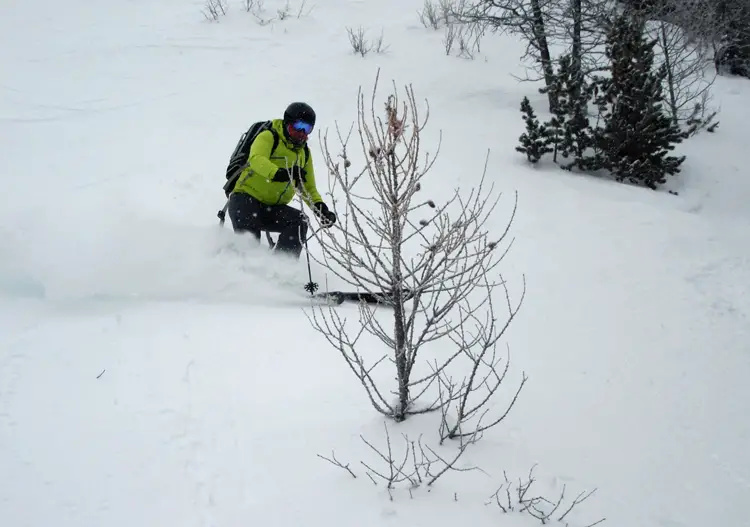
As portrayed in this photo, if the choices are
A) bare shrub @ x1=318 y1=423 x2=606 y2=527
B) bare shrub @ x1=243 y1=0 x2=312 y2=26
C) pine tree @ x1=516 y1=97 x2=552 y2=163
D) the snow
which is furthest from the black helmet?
bare shrub @ x1=243 y1=0 x2=312 y2=26

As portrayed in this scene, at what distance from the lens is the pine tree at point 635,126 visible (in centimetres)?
718

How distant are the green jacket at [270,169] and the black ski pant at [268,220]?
0.22ft

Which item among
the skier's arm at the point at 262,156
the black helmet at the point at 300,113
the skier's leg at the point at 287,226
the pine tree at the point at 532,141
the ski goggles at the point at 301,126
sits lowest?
the skier's leg at the point at 287,226

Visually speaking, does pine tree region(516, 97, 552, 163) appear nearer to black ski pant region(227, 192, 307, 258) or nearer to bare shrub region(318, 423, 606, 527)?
black ski pant region(227, 192, 307, 258)

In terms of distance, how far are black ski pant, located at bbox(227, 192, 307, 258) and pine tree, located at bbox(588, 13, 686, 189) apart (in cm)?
458

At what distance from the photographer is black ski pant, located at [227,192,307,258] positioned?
4770mm

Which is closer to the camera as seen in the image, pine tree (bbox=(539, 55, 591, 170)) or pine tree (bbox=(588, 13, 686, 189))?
pine tree (bbox=(588, 13, 686, 189))

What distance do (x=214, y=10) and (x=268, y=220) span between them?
8.88 meters

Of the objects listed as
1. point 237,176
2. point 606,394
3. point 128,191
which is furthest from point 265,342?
point 128,191

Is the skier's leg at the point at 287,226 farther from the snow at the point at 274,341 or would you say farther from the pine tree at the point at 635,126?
the pine tree at the point at 635,126

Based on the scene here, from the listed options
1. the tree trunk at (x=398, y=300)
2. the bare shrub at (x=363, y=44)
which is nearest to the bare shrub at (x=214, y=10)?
the bare shrub at (x=363, y=44)

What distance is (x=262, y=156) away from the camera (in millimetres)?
4426

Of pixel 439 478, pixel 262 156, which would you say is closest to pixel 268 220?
pixel 262 156

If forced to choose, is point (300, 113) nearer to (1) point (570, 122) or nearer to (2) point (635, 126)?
(1) point (570, 122)
